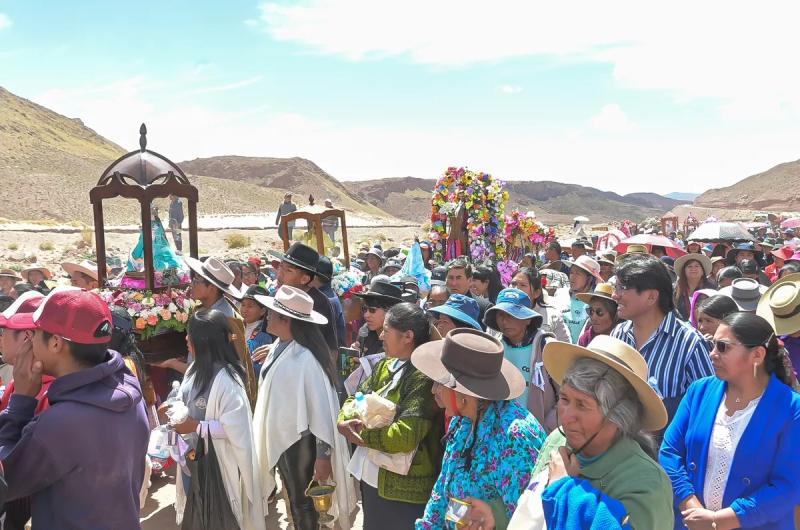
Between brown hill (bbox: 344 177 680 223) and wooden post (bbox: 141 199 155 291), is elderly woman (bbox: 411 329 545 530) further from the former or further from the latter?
brown hill (bbox: 344 177 680 223)

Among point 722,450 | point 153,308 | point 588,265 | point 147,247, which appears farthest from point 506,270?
point 722,450

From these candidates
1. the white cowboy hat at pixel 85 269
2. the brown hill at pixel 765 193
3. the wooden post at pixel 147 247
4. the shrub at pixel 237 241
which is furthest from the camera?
the brown hill at pixel 765 193

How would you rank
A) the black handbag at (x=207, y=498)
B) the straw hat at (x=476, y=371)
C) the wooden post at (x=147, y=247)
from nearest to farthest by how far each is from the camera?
the straw hat at (x=476, y=371) → the black handbag at (x=207, y=498) → the wooden post at (x=147, y=247)

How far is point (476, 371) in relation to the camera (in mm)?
3135

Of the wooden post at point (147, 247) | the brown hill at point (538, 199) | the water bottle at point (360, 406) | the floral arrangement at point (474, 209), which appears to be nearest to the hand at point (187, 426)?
the water bottle at point (360, 406)

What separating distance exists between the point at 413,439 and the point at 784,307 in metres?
2.75

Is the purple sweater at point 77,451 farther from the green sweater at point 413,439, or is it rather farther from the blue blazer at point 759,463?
the blue blazer at point 759,463

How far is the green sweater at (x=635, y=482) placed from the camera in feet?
7.39

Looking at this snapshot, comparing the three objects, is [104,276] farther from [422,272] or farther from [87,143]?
[87,143]

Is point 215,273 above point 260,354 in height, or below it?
above

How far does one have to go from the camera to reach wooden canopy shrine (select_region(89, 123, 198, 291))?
6.97 meters

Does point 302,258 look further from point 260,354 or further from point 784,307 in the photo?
point 784,307

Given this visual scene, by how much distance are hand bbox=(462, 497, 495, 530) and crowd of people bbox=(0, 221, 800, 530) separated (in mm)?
13

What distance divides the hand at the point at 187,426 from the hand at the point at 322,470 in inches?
32.8
